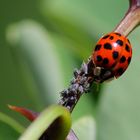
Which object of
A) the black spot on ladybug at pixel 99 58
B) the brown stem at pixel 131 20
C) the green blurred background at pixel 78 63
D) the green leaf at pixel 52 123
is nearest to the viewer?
the green leaf at pixel 52 123

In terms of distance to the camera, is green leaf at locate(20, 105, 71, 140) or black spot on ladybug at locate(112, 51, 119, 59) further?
black spot on ladybug at locate(112, 51, 119, 59)

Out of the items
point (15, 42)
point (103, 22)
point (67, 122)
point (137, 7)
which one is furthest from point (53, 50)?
point (67, 122)

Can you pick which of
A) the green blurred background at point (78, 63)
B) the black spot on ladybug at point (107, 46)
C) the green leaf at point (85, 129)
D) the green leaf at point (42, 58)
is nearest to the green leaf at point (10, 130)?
the green leaf at point (85, 129)

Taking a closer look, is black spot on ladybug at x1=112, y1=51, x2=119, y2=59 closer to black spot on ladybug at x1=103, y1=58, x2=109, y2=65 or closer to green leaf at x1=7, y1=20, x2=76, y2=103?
black spot on ladybug at x1=103, y1=58, x2=109, y2=65

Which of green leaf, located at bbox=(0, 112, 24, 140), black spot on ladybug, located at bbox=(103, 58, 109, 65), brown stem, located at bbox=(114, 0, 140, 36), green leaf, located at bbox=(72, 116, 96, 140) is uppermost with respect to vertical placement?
brown stem, located at bbox=(114, 0, 140, 36)

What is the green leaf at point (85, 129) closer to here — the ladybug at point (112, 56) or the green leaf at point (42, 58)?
the ladybug at point (112, 56)

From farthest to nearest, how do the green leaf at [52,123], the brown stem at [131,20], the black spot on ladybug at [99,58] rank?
the black spot on ladybug at [99,58] < the brown stem at [131,20] < the green leaf at [52,123]

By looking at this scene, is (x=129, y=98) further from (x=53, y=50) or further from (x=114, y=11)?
(x=114, y=11)

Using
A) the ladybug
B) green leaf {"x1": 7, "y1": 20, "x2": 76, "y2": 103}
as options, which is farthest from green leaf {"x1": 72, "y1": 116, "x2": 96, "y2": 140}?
green leaf {"x1": 7, "y1": 20, "x2": 76, "y2": 103}
